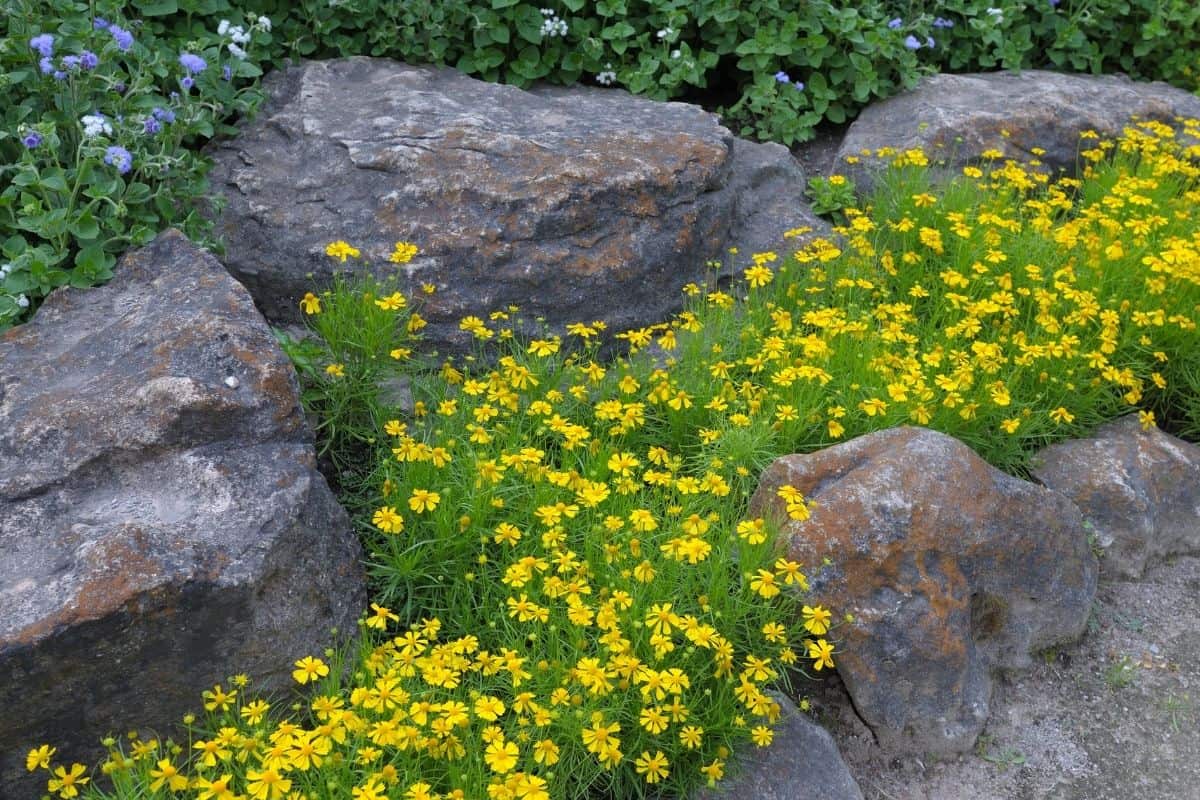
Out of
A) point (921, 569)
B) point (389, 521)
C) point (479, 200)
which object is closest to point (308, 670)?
point (389, 521)

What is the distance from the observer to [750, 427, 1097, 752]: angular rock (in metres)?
3.57

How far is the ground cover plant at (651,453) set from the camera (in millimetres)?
3029

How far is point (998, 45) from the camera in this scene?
6.67 metres

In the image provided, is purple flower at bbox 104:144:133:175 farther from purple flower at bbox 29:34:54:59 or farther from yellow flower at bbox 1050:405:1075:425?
yellow flower at bbox 1050:405:1075:425

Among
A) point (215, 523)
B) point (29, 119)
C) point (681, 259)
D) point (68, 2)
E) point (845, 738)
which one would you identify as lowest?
point (845, 738)

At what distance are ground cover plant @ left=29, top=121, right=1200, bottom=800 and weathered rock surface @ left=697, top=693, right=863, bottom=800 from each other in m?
0.10

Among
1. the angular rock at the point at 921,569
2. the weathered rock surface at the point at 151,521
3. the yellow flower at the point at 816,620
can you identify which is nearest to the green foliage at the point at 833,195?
the angular rock at the point at 921,569

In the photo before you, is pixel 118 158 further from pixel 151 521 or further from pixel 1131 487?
pixel 1131 487

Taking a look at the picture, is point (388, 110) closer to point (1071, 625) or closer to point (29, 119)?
point (29, 119)

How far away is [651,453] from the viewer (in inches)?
149

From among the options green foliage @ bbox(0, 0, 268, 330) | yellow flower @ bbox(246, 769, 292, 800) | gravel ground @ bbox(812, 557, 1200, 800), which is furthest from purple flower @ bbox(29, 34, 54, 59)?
gravel ground @ bbox(812, 557, 1200, 800)

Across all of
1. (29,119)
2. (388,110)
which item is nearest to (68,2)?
(29,119)

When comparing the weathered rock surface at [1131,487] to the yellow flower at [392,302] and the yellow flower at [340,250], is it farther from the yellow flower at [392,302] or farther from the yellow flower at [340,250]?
the yellow flower at [340,250]

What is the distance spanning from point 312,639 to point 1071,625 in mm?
2480
